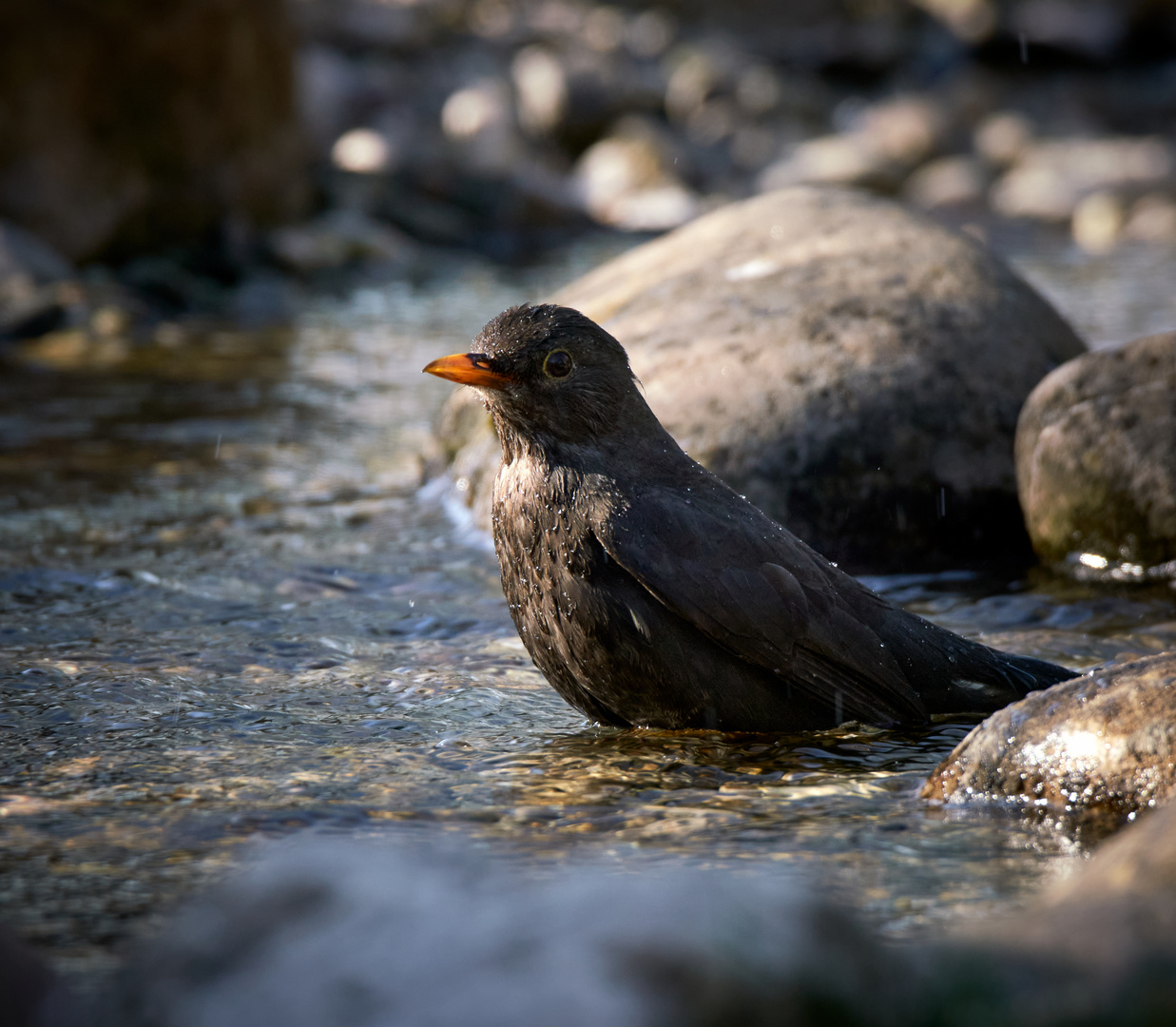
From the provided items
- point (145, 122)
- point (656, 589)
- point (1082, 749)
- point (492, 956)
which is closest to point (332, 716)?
point (656, 589)

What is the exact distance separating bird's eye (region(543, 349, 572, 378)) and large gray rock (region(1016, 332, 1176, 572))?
2.68 meters

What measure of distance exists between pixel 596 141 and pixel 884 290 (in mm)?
14766

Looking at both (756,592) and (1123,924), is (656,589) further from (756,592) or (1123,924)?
(1123,924)

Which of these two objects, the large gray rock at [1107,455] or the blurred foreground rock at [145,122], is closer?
the large gray rock at [1107,455]

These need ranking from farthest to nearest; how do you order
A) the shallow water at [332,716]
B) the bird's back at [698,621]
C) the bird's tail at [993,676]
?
1. the bird's tail at [993,676]
2. the bird's back at [698,621]
3. the shallow water at [332,716]

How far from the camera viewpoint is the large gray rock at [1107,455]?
19.1 feet

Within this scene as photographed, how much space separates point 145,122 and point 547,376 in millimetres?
10856

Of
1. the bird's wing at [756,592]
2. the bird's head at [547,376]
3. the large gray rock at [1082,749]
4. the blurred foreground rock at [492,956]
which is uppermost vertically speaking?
the bird's head at [547,376]

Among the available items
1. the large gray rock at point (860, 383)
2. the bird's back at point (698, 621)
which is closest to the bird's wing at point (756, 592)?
the bird's back at point (698, 621)

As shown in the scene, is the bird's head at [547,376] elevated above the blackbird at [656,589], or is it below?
above

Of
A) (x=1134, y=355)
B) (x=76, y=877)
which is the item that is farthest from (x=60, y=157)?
(x=76, y=877)

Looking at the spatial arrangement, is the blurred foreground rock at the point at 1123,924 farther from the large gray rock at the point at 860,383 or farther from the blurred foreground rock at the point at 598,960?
the large gray rock at the point at 860,383

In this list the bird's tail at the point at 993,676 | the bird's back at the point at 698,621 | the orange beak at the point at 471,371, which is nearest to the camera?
the bird's back at the point at 698,621

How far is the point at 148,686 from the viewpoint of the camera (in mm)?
4535
